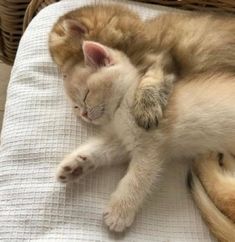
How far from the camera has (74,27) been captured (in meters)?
1.27

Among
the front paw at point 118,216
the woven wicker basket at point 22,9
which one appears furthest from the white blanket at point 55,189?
the woven wicker basket at point 22,9

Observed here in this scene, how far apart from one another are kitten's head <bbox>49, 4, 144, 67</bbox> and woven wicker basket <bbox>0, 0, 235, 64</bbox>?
0.93 feet

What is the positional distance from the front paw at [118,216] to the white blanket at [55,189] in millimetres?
19

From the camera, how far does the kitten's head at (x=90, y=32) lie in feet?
4.16

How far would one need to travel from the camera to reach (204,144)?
44.8 inches

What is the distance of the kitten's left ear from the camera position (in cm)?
114

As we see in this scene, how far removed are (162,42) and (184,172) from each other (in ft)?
1.15

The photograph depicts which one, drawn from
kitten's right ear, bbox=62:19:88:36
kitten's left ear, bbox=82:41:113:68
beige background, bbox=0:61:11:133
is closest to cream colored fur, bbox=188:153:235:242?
kitten's left ear, bbox=82:41:113:68

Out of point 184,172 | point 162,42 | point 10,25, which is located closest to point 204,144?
point 184,172

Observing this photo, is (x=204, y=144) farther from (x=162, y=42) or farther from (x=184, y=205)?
(x=162, y=42)

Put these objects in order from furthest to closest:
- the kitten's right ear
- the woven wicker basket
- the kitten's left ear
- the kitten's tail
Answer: the woven wicker basket
the kitten's right ear
the kitten's left ear
the kitten's tail

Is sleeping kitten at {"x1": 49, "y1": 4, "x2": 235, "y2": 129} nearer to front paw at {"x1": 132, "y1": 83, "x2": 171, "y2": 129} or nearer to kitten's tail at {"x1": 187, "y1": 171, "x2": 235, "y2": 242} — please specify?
front paw at {"x1": 132, "y1": 83, "x2": 171, "y2": 129}

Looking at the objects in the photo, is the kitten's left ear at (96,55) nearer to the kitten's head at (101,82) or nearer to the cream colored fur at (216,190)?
the kitten's head at (101,82)

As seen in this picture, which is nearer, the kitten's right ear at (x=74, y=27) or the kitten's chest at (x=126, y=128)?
the kitten's chest at (x=126, y=128)
